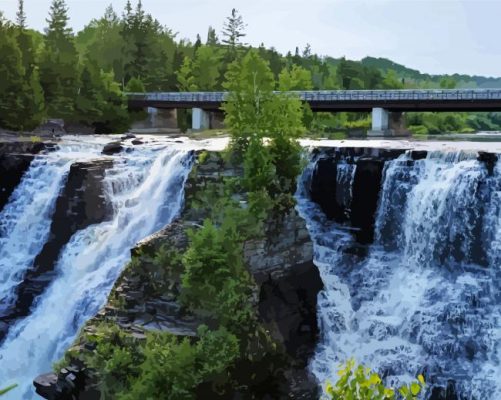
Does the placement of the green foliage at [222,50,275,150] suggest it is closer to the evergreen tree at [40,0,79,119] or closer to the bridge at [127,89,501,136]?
the bridge at [127,89,501,136]

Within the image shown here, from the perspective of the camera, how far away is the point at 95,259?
34406 millimetres

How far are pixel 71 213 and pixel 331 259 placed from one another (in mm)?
14733

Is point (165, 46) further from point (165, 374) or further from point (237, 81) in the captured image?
point (165, 374)

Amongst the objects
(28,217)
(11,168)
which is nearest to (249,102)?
(28,217)

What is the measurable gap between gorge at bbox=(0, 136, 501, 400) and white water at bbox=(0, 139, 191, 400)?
7 cm

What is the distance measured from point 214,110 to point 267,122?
1722 inches

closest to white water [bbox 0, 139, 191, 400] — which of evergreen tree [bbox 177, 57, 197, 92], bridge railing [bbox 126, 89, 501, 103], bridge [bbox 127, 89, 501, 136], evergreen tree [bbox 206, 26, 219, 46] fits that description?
bridge railing [bbox 126, 89, 501, 103]

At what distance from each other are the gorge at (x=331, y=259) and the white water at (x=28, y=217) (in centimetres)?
10

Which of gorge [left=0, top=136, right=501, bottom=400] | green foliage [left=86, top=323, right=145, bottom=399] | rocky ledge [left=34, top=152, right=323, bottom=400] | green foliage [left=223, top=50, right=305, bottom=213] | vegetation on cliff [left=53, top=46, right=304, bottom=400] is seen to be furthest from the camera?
green foliage [left=223, top=50, right=305, bottom=213]

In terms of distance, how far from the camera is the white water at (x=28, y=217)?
35.7m

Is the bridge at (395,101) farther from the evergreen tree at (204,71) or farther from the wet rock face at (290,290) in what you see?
the wet rock face at (290,290)

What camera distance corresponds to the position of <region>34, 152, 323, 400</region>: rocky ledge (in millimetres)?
24578

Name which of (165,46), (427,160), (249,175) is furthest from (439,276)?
(165,46)

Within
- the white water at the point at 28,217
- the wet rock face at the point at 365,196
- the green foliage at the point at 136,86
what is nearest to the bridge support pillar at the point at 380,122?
the wet rock face at the point at 365,196
